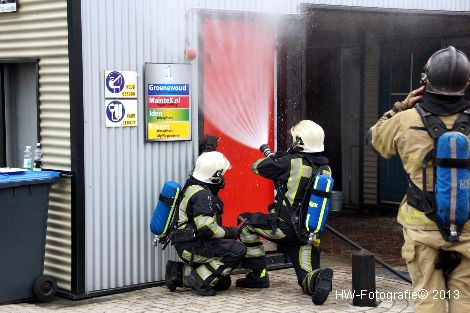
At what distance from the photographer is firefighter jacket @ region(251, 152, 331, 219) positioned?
25.4 ft

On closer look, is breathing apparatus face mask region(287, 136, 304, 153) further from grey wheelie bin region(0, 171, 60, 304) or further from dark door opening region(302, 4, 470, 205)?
dark door opening region(302, 4, 470, 205)


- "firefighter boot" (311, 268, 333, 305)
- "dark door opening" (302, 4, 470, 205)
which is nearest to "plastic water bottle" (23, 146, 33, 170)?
"firefighter boot" (311, 268, 333, 305)

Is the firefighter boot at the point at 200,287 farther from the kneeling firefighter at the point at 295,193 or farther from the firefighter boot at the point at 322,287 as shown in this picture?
the firefighter boot at the point at 322,287

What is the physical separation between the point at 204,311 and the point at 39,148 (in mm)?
2244

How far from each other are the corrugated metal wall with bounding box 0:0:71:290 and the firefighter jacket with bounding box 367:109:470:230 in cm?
355

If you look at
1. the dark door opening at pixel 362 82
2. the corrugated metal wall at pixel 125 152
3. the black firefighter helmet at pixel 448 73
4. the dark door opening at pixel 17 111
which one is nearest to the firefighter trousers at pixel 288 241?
the corrugated metal wall at pixel 125 152

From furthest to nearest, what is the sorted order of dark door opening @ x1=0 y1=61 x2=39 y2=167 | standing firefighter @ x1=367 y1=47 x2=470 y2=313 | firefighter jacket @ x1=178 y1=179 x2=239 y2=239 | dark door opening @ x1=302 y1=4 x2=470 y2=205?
dark door opening @ x1=302 y1=4 x2=470 y2=205 → dark door opening @ x1=0 y1=61 x2=39 y2=167 → firefighter jacket @ x1=178 y1=179 x2=239 y2=239 → standing firefighter @ x1=367 y1=47 x2=470 y2=313

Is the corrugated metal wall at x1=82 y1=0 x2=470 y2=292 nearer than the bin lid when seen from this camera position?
No

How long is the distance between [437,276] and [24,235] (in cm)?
388

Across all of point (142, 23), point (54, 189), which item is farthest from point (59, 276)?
point (142, 23)

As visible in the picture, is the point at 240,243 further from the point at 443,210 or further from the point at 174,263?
the point at 443,210

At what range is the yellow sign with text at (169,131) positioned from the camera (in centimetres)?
826

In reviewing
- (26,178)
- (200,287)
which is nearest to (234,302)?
(200,287)

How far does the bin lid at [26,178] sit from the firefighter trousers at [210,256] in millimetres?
1259
